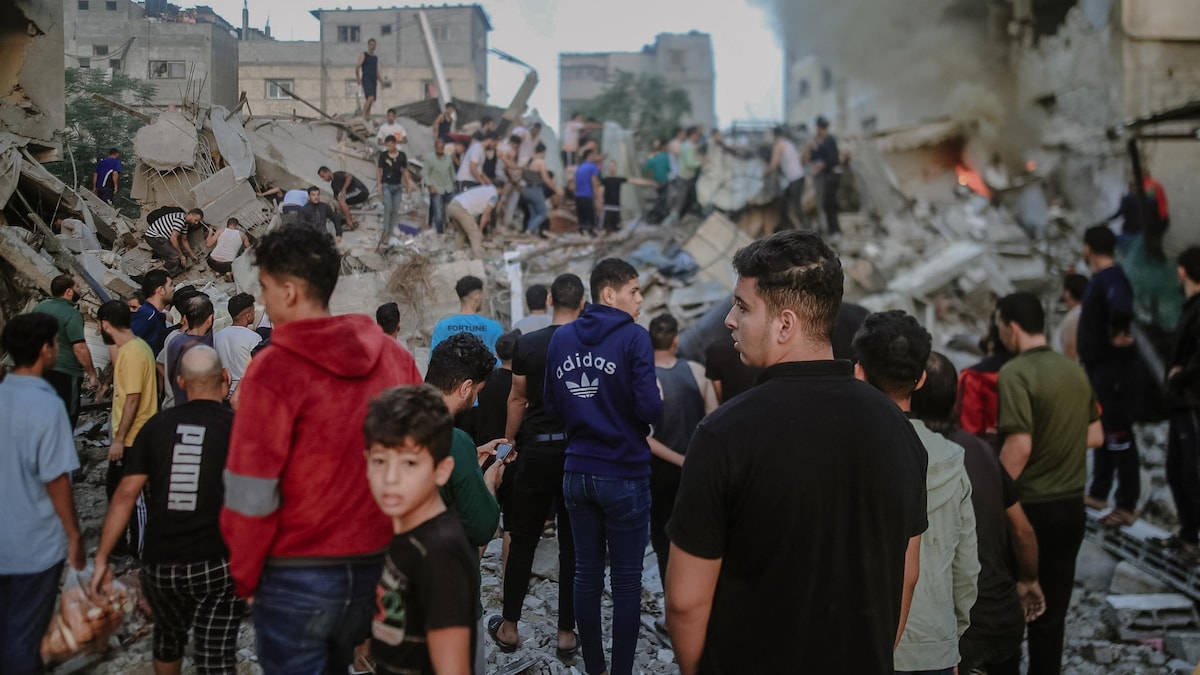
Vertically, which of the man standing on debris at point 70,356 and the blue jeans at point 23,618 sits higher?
the man standing on debris at point 70,356

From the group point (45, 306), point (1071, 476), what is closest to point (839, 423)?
point (1071, 476)

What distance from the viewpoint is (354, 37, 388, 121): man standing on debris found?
188 inches

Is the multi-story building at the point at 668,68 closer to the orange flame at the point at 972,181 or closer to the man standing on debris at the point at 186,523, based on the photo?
the orange flame at the point at 972,181

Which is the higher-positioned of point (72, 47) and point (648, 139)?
point (648, 139)

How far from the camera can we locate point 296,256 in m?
2.30

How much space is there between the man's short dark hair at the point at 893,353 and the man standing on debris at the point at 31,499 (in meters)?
2.80

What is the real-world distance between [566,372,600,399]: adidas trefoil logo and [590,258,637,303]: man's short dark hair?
44 centimetres

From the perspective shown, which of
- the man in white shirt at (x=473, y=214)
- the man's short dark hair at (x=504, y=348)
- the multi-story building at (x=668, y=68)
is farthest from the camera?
the multi-story building at (x=668, y=68)

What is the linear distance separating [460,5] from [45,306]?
3.39 metres

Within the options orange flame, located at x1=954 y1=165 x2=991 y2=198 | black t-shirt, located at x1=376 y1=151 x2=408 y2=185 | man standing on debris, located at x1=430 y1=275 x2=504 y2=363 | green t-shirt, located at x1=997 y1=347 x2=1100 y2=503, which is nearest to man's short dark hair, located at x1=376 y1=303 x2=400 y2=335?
man standing on debris, located at x1=430 y1=275 x2=504 y2=363

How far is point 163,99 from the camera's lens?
3.92 metres

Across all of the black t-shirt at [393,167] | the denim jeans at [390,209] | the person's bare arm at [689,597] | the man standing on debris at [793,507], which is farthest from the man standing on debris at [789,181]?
the person's bare arm at [689,597]

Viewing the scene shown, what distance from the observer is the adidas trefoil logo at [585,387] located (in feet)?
12.1

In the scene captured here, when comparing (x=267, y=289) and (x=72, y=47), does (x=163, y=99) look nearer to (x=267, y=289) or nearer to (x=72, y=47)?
(x=72, y=47)
